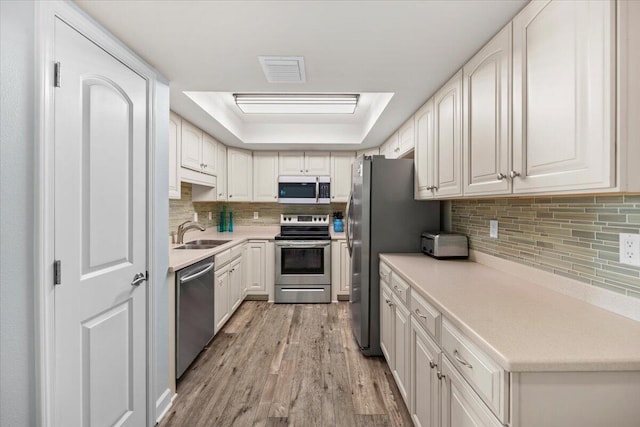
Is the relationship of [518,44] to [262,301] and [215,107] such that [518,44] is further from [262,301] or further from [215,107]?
[262,301]

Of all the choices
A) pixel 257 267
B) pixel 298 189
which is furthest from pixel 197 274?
pixel 298 189

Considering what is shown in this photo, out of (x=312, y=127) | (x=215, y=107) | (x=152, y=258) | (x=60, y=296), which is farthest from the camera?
(x=312, y=127)

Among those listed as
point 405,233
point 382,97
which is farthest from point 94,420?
point 382,97

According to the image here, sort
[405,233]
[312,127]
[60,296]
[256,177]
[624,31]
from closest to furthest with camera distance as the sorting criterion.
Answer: [624,31]
[60,296]
[405,233]
[312,127]
[256,177]

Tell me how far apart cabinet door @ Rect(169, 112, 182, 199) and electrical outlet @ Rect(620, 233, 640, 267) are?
2.72 meters

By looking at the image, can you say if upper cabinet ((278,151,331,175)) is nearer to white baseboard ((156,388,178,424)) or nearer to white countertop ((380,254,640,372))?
white countertop ((380,254,640,372))

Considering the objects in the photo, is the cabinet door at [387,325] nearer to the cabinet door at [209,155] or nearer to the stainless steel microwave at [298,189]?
the stainless steel microwave at [298,189]

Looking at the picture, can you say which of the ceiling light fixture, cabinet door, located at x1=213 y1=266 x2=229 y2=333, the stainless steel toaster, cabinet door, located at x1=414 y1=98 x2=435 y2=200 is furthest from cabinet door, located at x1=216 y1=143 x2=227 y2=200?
the stainless steel toaster

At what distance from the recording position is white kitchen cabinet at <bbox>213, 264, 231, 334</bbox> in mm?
2639

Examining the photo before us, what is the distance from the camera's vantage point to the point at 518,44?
47.1 inches

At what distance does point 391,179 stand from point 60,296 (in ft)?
7.02

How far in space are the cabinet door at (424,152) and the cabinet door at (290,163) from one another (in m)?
1.92

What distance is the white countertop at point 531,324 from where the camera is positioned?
2.48 feet

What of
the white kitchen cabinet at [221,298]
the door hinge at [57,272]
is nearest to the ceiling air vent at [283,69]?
the door hinge at [57,272]
